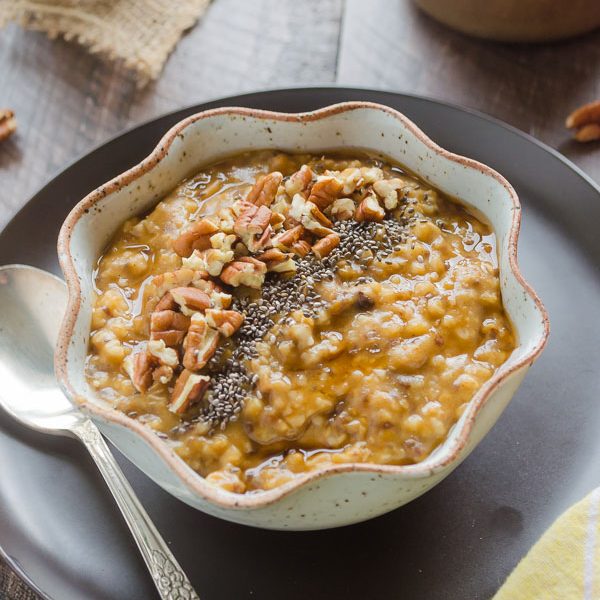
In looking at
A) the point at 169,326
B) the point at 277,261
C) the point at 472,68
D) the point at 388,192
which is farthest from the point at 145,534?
the point at 472,68

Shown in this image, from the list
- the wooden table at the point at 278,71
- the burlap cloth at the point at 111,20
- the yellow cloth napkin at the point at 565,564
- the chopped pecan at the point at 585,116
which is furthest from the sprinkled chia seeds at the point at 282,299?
the burlap cloth at the point at 111,20

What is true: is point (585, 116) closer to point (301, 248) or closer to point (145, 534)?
point (301, 248)

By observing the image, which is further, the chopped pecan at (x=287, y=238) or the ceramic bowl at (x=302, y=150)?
the chopped pecan at (x=287, y=238)

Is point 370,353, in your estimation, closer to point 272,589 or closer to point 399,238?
point 399,238

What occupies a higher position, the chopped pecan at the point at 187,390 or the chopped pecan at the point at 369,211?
the chopped pecan at the point at 369,211

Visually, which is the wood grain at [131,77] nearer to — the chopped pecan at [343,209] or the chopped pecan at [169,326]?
the chopped pecan at [343,209]

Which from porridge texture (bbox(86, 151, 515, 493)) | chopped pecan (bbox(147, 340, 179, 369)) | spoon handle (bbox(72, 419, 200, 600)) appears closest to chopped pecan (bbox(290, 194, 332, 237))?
porridge texture (bbox(86, 151, 515, 493))
